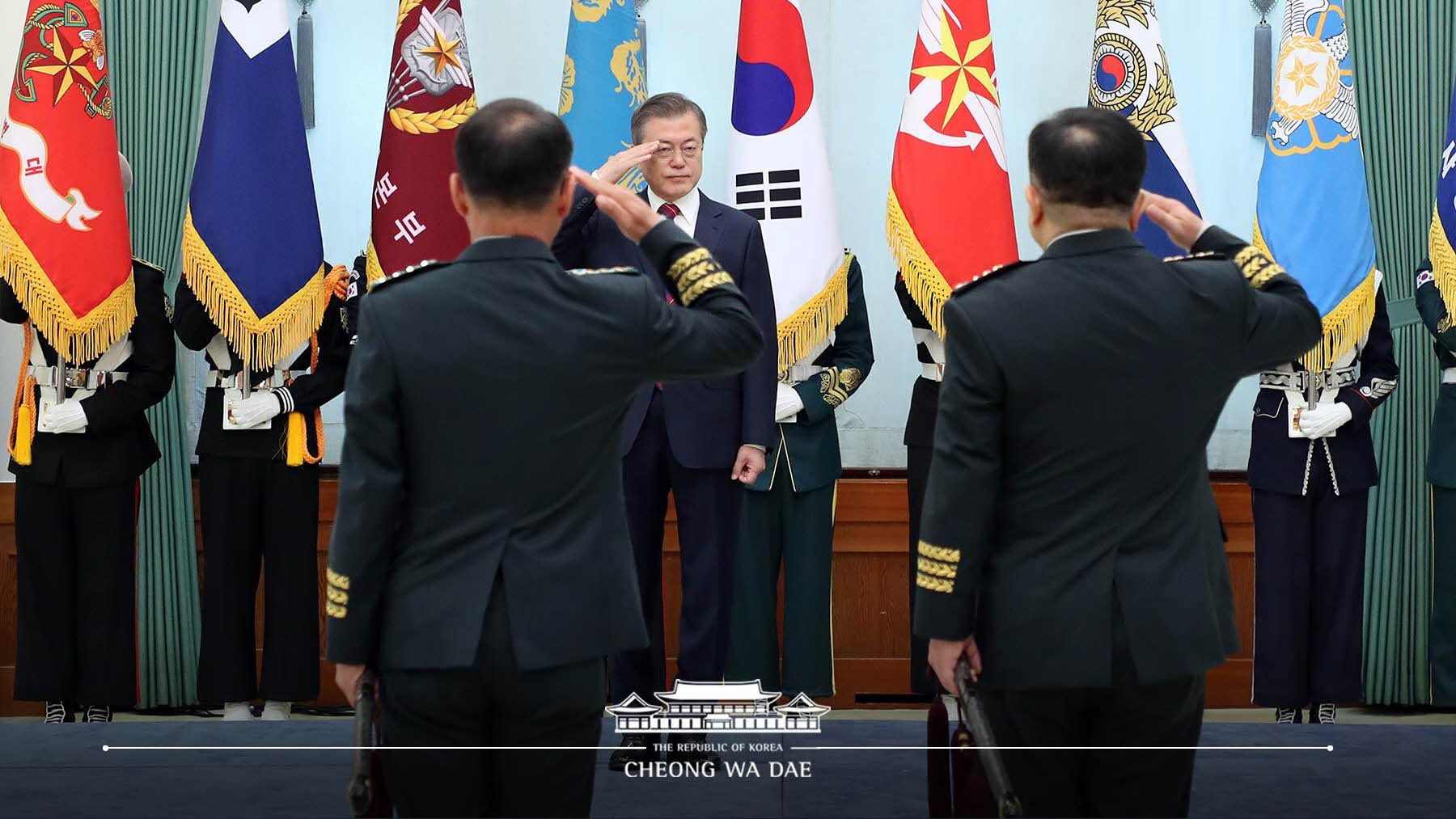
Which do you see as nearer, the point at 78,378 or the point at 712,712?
the point at 712,712

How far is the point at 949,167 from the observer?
14.0ft

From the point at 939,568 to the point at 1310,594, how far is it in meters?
2.77

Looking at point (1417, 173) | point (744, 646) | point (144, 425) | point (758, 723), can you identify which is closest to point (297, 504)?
point (144, 425)

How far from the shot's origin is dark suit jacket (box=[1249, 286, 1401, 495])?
13.9ft

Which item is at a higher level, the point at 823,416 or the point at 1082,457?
the point at 823,416

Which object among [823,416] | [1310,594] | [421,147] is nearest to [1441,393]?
[1310,594]

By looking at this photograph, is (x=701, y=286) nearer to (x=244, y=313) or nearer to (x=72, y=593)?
(x=244, y=313)

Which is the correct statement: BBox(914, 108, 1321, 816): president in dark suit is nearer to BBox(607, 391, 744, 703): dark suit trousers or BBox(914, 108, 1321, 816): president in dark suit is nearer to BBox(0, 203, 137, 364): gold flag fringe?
BBox(607, 391, 744, 703): dark suit trousers

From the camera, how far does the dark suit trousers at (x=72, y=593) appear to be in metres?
4.20

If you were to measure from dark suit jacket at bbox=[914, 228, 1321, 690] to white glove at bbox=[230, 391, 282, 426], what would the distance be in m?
2.66

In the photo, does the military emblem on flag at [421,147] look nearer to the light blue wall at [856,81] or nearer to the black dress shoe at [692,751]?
the light blue wall at [856,81]

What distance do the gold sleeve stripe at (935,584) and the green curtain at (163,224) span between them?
3.39 metres

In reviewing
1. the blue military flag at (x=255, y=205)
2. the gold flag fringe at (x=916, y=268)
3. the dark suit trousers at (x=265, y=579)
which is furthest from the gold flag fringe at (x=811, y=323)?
the dark suit trousers at (x=265, y=579)

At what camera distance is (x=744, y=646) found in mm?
4234
